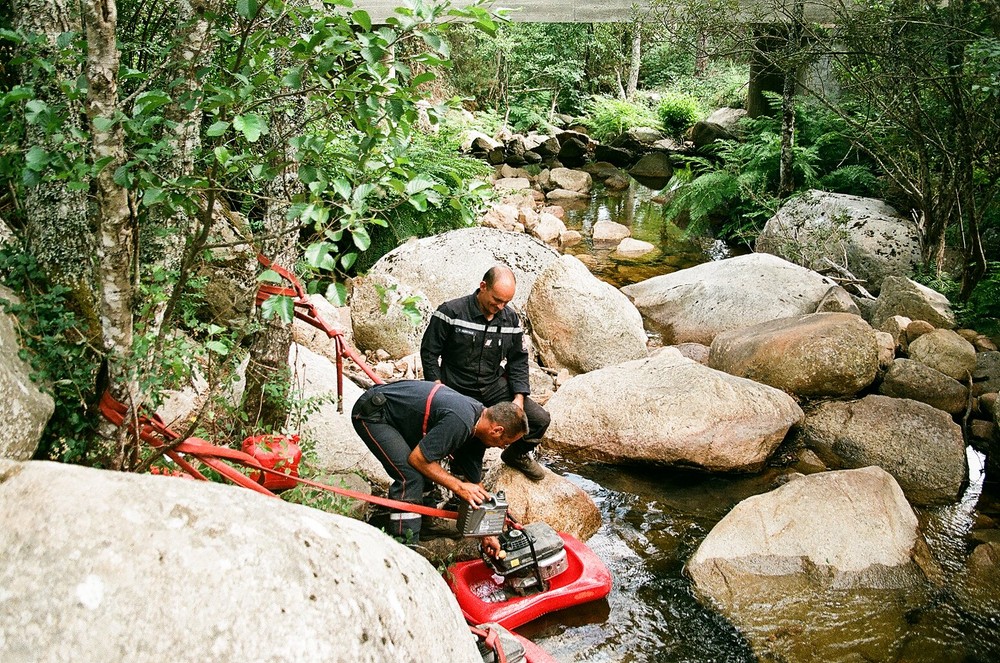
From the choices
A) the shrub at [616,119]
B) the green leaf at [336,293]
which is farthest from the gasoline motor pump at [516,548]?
the shrub at [616,119]

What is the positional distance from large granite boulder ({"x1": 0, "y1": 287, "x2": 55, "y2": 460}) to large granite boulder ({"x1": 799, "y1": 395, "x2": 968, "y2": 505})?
20.7 ft

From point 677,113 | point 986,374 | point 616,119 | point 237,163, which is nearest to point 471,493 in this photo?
point 237,163

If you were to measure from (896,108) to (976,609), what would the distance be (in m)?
6.87

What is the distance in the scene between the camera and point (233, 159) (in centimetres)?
297

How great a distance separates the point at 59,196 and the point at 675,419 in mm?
5021

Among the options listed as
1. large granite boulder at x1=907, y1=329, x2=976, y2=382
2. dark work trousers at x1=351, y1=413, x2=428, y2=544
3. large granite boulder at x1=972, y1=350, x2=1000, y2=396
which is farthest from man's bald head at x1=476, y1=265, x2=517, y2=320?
large granite boulder at x1=972, y1=350, x2=1000, y2=396

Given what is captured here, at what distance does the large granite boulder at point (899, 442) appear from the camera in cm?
677

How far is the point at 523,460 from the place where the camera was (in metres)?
5.89

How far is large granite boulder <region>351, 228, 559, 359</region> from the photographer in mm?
8297

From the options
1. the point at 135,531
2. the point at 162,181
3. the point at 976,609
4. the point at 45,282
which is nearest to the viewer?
the point at 135,531

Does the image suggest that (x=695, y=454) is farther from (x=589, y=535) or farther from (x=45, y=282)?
(x=45, y=282)

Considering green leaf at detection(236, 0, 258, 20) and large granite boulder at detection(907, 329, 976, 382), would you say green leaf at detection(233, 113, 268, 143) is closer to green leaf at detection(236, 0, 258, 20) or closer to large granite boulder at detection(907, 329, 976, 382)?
green leaf at detection(236, 0, 258, 20)

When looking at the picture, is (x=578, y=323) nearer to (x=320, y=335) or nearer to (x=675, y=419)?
(x=675, y=419)

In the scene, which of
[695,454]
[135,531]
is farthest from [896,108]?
[135,531]
